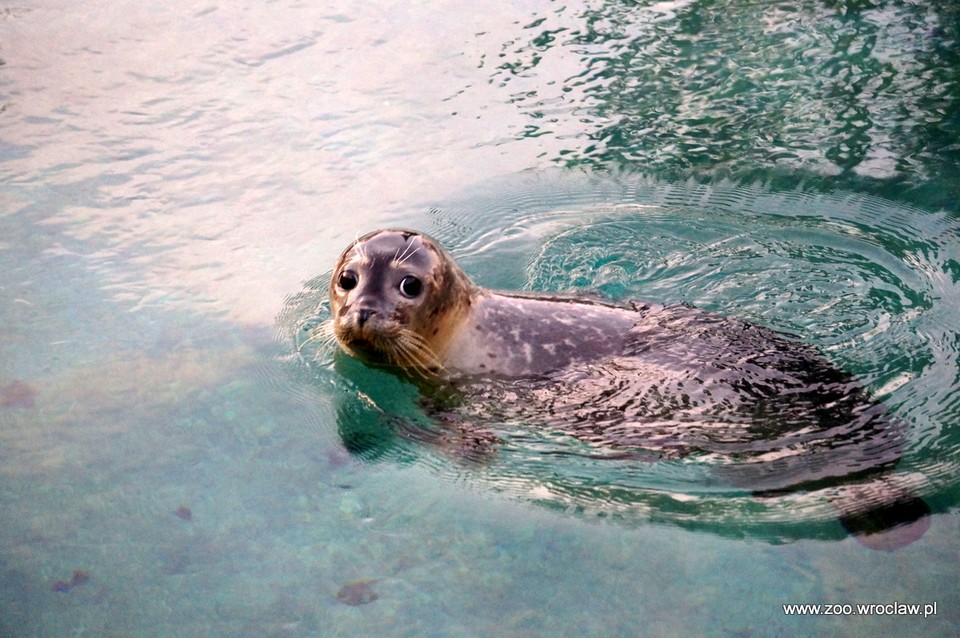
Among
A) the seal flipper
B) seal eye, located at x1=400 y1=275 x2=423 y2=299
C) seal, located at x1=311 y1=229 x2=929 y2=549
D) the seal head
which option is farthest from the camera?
seal eye, located at x1=400 y1=275 x2=423 y2=299

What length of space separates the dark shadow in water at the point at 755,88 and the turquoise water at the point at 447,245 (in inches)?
1.3

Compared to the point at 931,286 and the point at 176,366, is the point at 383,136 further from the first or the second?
the point at 931,286

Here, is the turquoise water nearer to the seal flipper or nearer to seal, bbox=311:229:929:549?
the seal flipper

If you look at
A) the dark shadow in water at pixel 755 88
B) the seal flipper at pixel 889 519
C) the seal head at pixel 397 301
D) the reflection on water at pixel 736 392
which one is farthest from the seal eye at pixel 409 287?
the dark shadow in water at pixel 755 88

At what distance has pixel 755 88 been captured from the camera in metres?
7.46

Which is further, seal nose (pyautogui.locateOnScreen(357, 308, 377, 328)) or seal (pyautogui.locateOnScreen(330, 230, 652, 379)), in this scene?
seal (pyautogui.locateOnScreen(330, 230, 652, 379))

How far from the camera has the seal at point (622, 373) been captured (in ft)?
14.3

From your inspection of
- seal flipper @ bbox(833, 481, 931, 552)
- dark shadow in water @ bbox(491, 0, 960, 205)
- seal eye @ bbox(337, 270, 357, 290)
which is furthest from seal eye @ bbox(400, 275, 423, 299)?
dark shadow in water @ bbox(491, 0, 960, 205)

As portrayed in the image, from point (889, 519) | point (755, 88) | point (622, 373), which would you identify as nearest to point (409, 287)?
point (622, 373)

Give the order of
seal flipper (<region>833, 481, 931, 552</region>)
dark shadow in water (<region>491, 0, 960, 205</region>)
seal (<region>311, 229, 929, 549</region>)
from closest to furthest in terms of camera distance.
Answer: seal flipper (<region>833, 481, 931, 552</region>)
seal (<region>311, 229, 929, 549</region>)
dark shadow in water (<region>491, 0, 960, 205</region>)

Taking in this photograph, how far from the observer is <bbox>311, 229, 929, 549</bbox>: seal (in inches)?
172

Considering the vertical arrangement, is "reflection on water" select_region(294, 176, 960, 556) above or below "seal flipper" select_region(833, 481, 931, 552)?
above

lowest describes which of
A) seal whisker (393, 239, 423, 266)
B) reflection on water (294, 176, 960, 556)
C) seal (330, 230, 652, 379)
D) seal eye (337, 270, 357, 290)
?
reflection on water (294, 176, 960, 556)

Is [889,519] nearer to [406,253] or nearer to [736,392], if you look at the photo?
[736,392]
